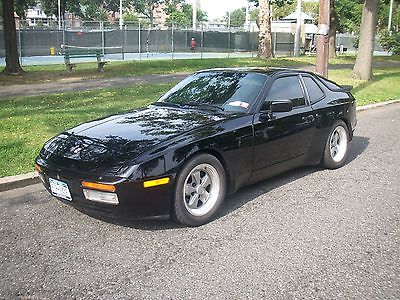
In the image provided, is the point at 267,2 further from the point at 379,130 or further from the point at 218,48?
the point at 379,130

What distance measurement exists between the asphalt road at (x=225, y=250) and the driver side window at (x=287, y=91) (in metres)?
1.08

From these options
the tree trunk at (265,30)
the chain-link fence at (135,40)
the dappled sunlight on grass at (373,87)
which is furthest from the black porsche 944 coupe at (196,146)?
the chain-link fence at (135,40)

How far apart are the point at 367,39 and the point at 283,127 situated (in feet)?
45.1

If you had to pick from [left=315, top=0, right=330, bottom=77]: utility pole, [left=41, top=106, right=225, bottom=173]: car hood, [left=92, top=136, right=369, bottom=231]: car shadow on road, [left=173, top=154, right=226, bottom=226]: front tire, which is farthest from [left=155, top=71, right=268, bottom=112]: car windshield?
[left=315, top=0, right=330, bottom=77]: utility pole

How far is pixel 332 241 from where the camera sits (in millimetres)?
4113

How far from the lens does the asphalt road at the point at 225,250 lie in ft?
10.9

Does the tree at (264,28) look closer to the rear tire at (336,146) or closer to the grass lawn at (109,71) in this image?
the grass lawn at (109,71)

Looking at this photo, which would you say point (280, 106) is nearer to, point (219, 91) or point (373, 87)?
point (219, 91)

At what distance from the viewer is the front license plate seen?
4188 mm

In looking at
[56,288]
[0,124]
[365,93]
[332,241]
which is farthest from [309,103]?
[365,93]

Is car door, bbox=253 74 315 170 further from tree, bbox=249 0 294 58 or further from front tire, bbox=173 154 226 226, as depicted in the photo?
tree, bbox=249 0 294 58

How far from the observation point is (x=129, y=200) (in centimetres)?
394

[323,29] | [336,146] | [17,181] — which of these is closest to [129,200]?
[17,181]

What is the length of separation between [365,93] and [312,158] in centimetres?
979
